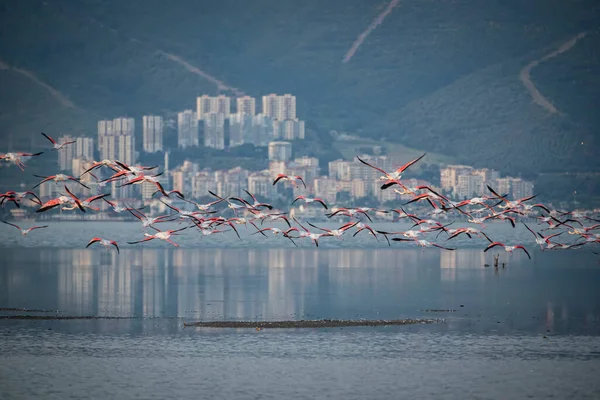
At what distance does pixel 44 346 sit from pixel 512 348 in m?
15.6

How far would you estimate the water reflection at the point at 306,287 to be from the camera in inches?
1937

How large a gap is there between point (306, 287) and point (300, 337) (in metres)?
22.6

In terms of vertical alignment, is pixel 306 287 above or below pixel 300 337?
above

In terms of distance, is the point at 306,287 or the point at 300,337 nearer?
the point at 300,337

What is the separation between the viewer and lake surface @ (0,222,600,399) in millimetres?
32438

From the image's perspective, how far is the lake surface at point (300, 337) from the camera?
106ft

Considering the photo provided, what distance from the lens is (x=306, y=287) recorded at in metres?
63.5

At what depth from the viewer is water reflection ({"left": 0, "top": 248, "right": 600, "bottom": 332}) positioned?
4919 cm

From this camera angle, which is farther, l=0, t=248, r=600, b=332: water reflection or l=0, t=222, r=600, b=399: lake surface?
l=0, t=248, r=600, b=332: water reflection

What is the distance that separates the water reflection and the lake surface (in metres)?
0.14

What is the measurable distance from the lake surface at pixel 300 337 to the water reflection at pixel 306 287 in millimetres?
144

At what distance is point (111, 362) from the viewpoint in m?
35.7

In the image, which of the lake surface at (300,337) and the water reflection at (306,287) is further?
the water reflection at (306,287)

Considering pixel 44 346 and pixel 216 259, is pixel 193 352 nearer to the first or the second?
pixel 44 346
